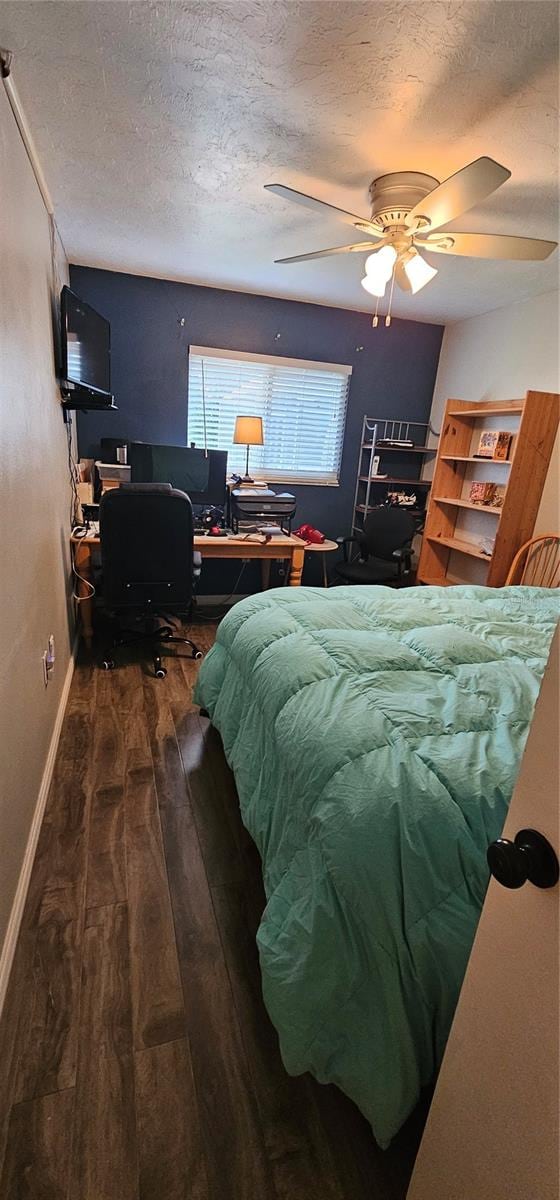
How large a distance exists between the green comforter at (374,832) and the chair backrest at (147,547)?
4.30ft

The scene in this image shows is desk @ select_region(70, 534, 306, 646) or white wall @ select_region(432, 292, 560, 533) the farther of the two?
white wall @ select_region(432, 292, 560, 533)

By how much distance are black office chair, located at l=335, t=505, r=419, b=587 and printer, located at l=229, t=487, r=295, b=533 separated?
71 cm

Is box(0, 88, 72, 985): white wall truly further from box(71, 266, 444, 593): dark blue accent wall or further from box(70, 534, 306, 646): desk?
box(71, 266, 444, 593): dark blue accent wall

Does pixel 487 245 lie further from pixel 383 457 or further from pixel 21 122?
pixel 383 457

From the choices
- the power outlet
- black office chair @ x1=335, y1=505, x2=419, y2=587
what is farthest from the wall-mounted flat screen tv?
black office chair @ x1=335, y1=505, x2=419, y2=587

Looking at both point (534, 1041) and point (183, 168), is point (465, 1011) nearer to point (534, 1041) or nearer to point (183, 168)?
point (534, 1041)

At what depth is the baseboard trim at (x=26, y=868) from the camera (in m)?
1.28

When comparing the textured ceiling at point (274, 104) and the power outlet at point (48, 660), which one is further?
the power outlet at point (48, 660)

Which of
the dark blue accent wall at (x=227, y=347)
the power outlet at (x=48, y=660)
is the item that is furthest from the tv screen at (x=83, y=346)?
the power outlet at (x=48, y=660)

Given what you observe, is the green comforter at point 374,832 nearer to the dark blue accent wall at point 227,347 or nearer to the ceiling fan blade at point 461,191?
the ceiling fan blade at point 461,191

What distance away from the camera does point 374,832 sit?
40.5 inches

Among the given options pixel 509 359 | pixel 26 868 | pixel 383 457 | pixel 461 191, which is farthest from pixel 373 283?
pixel 26 868

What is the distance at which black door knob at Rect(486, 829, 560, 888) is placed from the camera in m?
0.55

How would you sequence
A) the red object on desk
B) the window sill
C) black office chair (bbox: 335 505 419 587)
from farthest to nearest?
the window sill → black office chair (bbox: 335 505 419 587) → the red object on desk
